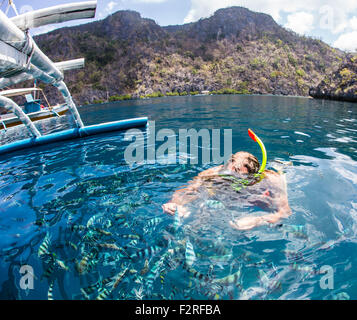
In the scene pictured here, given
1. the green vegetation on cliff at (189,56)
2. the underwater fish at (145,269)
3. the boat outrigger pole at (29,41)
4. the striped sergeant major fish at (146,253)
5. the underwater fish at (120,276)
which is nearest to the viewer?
the underwater fish at (120,276)

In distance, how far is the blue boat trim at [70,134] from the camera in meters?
8.41

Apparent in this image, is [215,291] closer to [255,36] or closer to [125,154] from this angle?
[125,154]

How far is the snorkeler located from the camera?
122 inches

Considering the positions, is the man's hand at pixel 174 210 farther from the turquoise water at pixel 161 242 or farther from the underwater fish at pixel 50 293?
the underwater fish at pixel 50 293

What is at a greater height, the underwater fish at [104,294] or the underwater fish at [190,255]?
the underwater fish at [190,255]

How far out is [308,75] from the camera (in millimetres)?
94125

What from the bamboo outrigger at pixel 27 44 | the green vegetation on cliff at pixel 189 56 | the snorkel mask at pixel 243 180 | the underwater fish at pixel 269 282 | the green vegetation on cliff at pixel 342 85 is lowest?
the underwater fish at pixel 269 282

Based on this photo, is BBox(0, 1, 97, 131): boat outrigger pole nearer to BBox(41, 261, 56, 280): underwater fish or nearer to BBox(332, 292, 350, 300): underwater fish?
BBox(41, 261, 56, 280): underwater fish

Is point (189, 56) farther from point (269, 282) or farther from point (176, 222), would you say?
point (269, 282)

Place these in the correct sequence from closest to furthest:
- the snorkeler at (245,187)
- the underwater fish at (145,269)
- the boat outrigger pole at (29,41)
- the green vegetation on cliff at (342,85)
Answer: the underwater fish at (145,269), the boat outrigger pole at (29,41), the snorkeler at (245,187), the green vegetation on cliff at (342,85)

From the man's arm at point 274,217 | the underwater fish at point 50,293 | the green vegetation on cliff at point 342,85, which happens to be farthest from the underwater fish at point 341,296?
the green vegetation on cliff at point 342,85

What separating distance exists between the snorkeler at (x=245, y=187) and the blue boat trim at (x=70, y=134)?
698 cm
